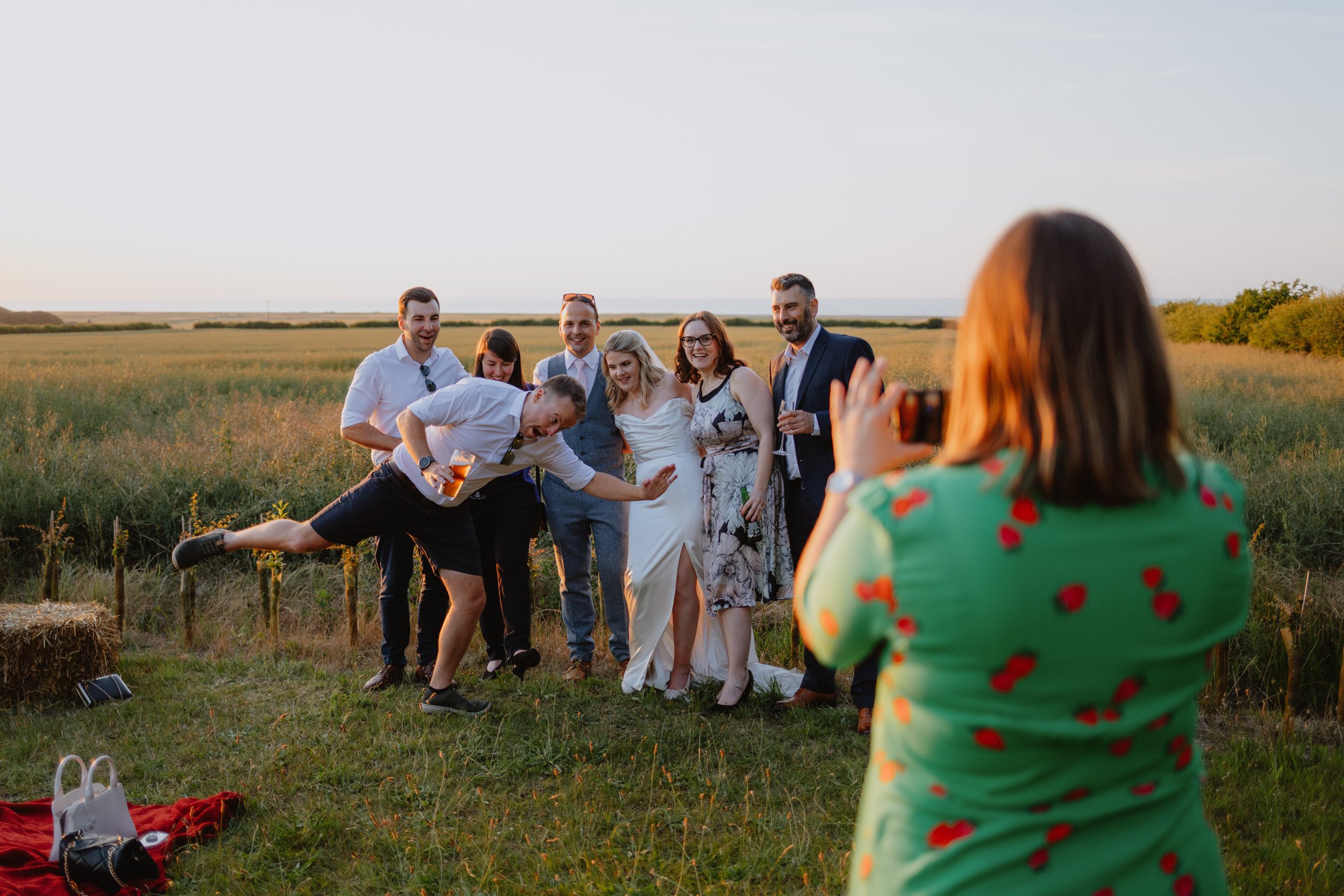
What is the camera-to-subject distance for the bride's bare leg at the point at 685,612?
5.56m

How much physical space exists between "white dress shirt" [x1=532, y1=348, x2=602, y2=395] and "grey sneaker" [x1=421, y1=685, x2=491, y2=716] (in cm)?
207

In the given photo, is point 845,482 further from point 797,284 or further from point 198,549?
point 198,549

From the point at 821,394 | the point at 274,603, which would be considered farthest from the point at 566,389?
the point at 274,603

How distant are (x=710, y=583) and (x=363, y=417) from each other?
8.03ft

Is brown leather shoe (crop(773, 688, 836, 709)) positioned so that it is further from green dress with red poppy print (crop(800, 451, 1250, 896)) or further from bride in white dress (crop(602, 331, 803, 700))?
green dress with red poppy print (crop(800, 451, 1250, 896))

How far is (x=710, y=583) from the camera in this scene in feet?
17.7

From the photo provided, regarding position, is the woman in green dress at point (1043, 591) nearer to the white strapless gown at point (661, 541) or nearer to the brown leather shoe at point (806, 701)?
the brown leather shoe at point (806, 701)

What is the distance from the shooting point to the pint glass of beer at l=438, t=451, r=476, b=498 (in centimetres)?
486

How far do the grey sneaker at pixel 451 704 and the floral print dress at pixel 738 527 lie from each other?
4.72 ft

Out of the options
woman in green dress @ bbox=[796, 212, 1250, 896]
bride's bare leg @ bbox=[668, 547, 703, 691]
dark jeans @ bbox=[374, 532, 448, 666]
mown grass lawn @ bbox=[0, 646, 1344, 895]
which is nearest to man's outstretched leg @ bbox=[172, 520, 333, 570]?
dark jeans @ bbox=[374, 532, 448, 666]

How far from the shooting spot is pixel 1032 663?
4.05 feet

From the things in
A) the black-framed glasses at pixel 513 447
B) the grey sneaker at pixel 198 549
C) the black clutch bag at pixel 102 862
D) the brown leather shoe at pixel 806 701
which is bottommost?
the brown leather shoe at pixel 806 701

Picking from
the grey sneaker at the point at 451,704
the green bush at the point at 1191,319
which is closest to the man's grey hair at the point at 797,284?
the grey sneaker at the point at 451,704

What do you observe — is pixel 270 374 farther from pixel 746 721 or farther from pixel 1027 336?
pixel 1027 336
